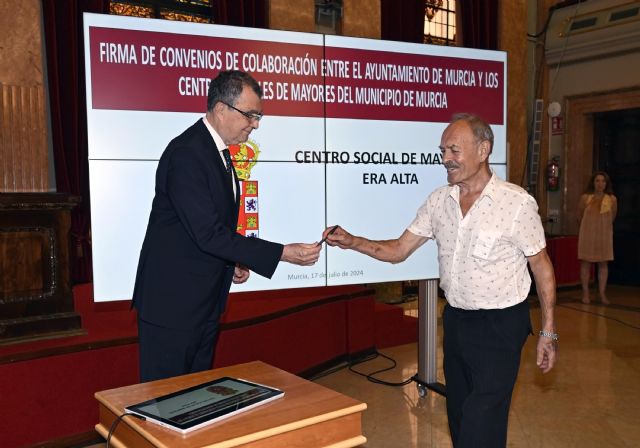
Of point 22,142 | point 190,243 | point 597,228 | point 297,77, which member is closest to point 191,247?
point 190,243

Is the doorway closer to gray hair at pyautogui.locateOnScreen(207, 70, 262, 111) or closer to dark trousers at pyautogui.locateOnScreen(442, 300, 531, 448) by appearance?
dark trousers at pyautogui.locateOnScreen(442, 300, 531, 448)

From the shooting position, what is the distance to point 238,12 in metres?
5.99

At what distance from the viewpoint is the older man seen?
216 centimetres

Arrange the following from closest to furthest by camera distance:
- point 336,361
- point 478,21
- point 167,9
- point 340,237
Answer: point 340,237 < point 336,361 < point 167,9 < point 478,21

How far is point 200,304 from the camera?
2.04 m

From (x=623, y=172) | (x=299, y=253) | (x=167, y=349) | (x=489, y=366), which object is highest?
(x=623, y=172)

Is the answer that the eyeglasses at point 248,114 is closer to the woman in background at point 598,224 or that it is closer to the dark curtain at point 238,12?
the dark curtain at point 238,12

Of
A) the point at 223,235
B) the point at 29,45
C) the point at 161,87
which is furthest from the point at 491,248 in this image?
the point at 29,45

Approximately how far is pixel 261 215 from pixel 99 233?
78 centimetres

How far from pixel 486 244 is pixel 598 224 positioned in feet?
19.2

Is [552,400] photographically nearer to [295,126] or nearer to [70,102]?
[295,126]

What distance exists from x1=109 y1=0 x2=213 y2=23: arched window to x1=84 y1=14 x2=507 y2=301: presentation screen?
10.4ft

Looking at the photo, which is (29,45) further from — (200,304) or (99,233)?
(200,304)

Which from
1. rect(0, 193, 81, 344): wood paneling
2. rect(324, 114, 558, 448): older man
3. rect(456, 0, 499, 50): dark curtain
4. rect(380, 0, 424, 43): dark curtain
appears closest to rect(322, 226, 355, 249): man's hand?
rect(324, 114, 558, 448): older man
